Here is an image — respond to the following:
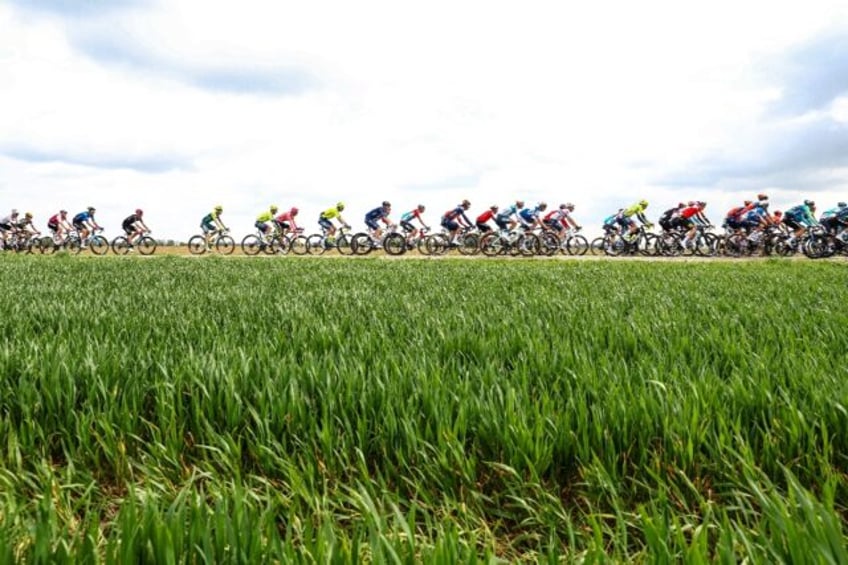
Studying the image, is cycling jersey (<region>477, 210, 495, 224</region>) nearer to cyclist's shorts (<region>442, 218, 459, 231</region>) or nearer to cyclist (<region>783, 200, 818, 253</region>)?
cyclist's shorts (<region>442, 218, 459, 231</region>)

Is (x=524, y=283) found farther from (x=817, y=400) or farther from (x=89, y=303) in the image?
(x=817, y=400)

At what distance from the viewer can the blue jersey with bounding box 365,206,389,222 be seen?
26.8 meters

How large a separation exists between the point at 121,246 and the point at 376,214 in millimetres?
11872

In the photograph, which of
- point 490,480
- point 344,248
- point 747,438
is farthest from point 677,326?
point 344,248

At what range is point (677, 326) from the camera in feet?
16.0

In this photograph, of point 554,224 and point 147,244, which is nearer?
point 554,224

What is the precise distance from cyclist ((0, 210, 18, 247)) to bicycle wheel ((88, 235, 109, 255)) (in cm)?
793

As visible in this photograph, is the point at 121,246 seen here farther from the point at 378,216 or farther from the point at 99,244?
the point at 378,216

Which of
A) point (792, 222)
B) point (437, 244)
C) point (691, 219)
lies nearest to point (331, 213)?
point (437, 244)

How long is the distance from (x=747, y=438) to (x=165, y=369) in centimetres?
248

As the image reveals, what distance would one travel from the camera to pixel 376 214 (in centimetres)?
2691

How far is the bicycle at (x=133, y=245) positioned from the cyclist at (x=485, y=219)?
14610 millimetres

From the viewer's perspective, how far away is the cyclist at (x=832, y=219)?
24.0 meters

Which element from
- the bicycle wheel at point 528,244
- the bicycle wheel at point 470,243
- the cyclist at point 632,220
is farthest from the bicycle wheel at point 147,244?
the cyclist at point 632,220
